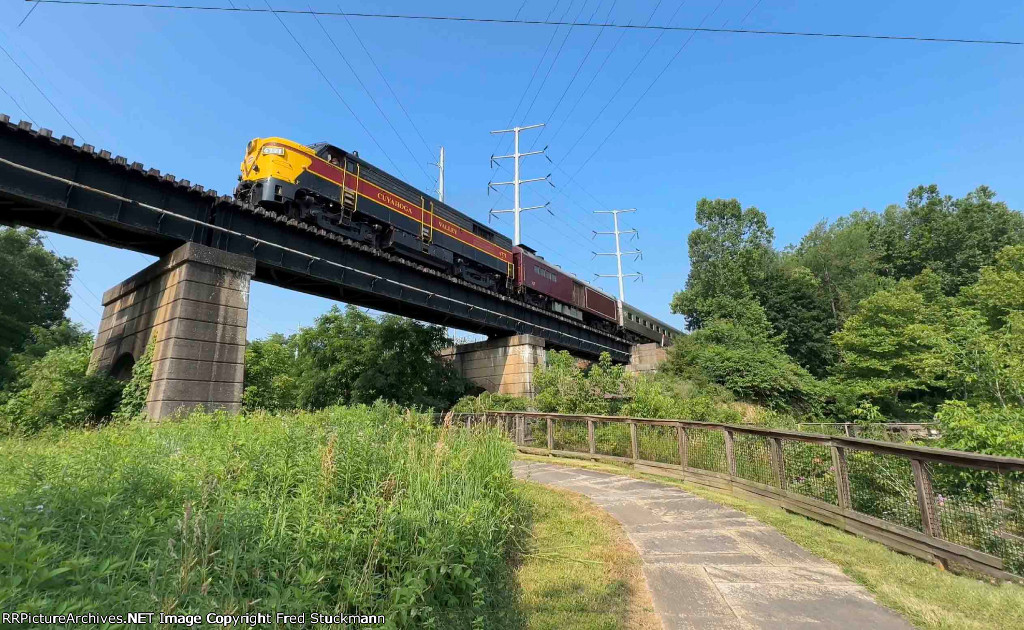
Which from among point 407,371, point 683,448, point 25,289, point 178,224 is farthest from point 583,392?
point 25,289

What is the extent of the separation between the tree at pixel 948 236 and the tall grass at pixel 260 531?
201ft

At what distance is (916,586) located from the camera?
146 inches

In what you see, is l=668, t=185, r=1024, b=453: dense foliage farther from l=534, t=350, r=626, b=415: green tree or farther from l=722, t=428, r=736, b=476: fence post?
l=534, t=350, r=626, b=415: green tree

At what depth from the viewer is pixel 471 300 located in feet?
68.7

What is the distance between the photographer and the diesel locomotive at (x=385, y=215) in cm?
1380

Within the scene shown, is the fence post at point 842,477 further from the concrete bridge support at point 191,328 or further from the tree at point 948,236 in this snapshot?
the tree at point 948,236

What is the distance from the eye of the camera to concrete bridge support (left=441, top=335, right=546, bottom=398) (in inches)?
890

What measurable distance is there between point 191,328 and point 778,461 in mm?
13454

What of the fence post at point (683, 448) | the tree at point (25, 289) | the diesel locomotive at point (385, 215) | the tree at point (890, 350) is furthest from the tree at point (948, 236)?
the tree at point (25, 289)

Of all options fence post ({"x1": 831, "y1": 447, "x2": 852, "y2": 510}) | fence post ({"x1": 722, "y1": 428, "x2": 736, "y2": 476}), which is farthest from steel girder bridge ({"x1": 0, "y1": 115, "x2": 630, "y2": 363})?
fence post ({"x1": 831, "y1": 447, "x2": 852, "y2": 510})

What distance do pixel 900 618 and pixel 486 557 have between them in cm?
307

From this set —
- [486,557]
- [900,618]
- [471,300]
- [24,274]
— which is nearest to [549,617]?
[486,557]

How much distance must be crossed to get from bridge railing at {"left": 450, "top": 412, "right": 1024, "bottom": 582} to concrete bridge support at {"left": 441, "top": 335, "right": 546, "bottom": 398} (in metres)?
13.2

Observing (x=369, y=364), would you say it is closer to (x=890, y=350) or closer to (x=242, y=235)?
(x=242, y=235)
